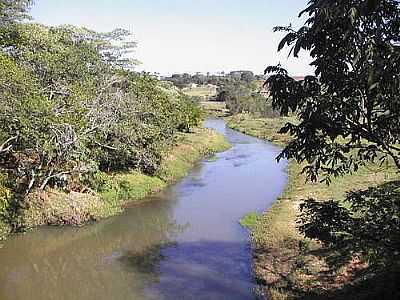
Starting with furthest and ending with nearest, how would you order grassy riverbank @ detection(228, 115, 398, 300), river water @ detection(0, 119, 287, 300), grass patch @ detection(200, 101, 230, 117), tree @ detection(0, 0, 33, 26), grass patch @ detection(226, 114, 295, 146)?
grass patch @ detection(200, 101, 230, 117)
grass patch @ detection(226, 114, 295, 146)
tree @ detection(0, 0, 33, 26)
river water @ detection(0, 119, 287, 300)
grassy riverbank @ detection(228, 115, 398, 300)

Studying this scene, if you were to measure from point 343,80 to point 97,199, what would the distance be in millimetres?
18510

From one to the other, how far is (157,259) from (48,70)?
967 centimetres

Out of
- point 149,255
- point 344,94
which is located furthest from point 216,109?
point 344,94

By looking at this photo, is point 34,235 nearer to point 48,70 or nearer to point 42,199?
point 42,199

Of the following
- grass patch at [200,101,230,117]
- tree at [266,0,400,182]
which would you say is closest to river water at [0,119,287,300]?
tree at [266,0,400,182]

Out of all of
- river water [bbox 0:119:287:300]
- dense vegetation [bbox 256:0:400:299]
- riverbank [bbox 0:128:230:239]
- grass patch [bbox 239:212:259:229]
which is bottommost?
river water [bbox 0:119:287:300]

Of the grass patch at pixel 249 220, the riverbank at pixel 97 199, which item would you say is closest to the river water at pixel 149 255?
the grass patch at pixel 249 220

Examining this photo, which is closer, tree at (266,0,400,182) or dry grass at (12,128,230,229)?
tree at (266,0,400,182)

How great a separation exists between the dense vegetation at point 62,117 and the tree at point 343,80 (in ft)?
37.6

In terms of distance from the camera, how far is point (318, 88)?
22.6 feet

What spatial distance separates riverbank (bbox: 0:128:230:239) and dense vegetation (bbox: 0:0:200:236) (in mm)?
485

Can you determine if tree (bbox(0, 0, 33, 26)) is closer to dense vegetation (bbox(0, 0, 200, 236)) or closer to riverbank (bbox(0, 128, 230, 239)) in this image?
dense vegetation (bbox(0, 0, 200, 236))

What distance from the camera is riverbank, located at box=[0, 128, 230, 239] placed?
2092 cm

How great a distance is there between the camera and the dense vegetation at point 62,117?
1650cm
